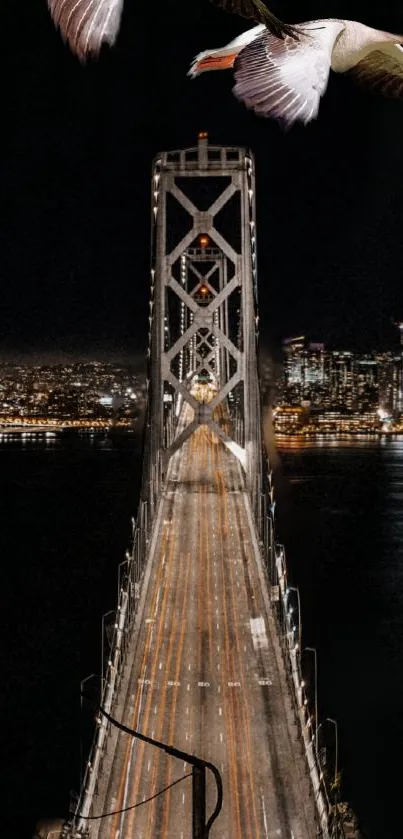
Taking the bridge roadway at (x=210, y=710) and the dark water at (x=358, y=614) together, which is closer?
the bridge roadway at (x=210, y=710)

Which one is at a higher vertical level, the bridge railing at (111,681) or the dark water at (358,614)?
the bridge railing at (111,681)

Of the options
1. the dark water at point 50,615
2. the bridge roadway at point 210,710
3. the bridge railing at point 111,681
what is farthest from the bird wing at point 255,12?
the dark water at point 50,615

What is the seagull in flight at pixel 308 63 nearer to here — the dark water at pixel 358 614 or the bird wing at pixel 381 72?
the bird wing at pixel 381 72

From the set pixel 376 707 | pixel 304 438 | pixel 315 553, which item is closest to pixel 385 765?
pixel 376 707

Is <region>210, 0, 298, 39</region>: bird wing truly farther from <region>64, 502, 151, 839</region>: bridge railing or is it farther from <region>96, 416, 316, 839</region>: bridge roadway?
<region>96, 416, 316, 839</region>: bridge roadway

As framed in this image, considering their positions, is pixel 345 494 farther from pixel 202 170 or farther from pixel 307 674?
pixel 307 674

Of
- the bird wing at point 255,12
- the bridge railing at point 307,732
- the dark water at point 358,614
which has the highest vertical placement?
the bird wing at point 255,12

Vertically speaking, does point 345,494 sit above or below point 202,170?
below

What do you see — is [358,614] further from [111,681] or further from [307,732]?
[307,732]
